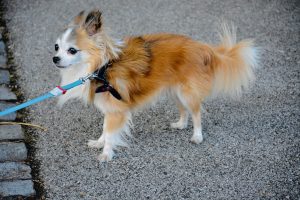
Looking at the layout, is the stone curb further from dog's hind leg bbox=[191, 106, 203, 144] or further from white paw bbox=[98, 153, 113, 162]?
dog's hind leg bbox=[191, 106, 203, 144]

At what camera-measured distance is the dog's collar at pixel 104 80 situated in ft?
11.8

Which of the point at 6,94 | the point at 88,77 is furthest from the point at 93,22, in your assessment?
the point at 6,94

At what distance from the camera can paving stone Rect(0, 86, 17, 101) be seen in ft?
15.0

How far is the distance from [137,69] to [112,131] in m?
0.65

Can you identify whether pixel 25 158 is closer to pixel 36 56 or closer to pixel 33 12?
pixel 36 56

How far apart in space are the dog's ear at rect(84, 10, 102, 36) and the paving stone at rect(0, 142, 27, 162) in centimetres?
130

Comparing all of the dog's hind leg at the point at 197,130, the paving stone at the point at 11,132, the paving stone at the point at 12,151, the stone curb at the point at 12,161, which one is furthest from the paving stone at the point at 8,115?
the dog's hind leg at the point at 197,130

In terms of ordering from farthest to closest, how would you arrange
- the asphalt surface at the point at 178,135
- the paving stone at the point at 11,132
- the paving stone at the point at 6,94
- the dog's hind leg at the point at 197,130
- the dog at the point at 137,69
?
1. the paving stone at the point at 6,94
2. the dog's hind leg at the point at 197,130
3. the paving stone at the point at 11,132
4. the asphalt surface at the point at 178,135
5. the dog at the point at 137,69

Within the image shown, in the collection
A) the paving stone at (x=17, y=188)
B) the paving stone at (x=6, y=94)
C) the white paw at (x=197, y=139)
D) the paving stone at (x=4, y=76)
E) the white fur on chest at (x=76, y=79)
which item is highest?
the white fur on chest at (x=76, y=79)

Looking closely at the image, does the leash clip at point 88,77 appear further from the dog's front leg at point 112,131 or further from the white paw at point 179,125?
the white paw at point 179,125

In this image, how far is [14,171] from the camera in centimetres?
360

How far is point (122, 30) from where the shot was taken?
622 cm

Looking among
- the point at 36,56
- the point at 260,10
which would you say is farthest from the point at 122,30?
the point at 260,10

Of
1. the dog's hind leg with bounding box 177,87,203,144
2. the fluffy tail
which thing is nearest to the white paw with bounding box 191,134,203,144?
the dog's hind leg with bounding box 177,87,203,144
